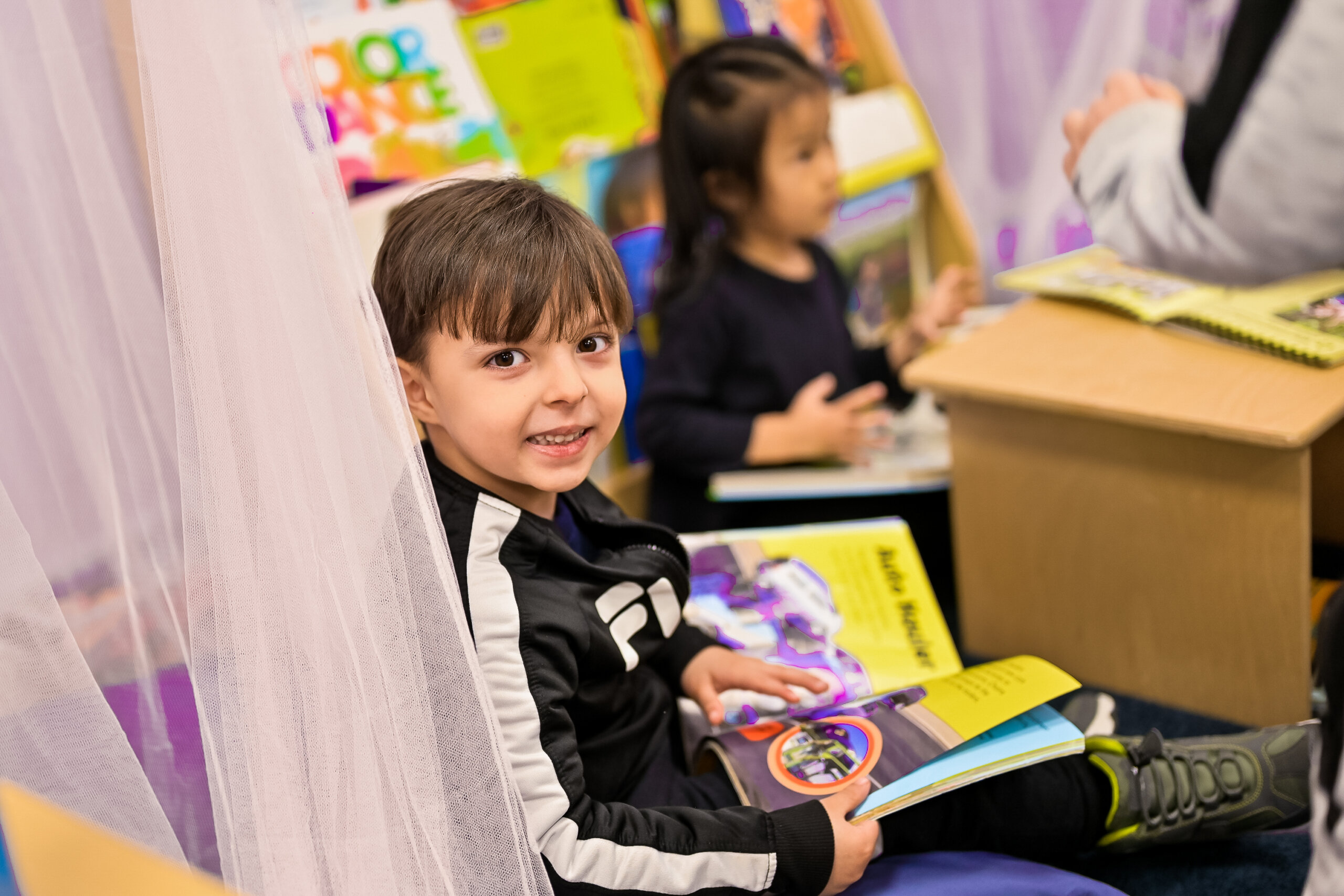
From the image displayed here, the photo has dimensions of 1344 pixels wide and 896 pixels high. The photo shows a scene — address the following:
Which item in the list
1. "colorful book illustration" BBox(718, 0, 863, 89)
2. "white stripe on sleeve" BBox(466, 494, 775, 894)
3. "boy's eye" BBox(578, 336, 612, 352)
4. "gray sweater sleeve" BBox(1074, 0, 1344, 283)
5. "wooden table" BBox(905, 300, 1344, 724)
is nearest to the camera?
"gray sweater sleeve" BBox(1074, 0, 1344, 283)

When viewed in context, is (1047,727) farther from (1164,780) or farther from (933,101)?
(933,101)

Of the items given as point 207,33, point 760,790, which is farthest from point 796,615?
point 207,33

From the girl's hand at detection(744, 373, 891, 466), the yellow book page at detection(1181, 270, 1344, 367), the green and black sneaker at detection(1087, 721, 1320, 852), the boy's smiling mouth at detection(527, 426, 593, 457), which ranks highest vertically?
the boy's smiling mouth at detection(527, 426, 593, 457)

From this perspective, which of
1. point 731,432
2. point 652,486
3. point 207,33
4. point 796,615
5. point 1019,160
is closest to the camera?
point 207,33

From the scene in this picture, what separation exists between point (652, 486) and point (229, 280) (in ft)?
3.26

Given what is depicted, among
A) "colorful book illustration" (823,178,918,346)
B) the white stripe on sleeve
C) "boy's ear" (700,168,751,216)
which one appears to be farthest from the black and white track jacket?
"colorful book illustration" (823,178,918,346)

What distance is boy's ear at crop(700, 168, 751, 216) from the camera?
1473 millimetres

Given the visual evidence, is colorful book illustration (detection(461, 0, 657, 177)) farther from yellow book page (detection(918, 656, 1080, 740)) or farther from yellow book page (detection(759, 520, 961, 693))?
yellow book page (detection(918, 656, 1080, 740))

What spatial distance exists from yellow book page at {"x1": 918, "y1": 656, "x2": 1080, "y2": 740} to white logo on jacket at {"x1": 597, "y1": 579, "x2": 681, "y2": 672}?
215 mm

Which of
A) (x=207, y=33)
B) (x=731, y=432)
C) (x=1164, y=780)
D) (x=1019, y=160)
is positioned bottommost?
(x=1164, y=780)

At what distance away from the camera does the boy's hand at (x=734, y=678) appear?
908 mm

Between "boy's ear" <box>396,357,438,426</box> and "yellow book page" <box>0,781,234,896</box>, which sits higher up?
"boy's ear" <box>396,357,438,426</box>

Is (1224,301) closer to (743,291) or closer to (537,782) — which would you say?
(743,291)

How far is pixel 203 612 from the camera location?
0.65m
